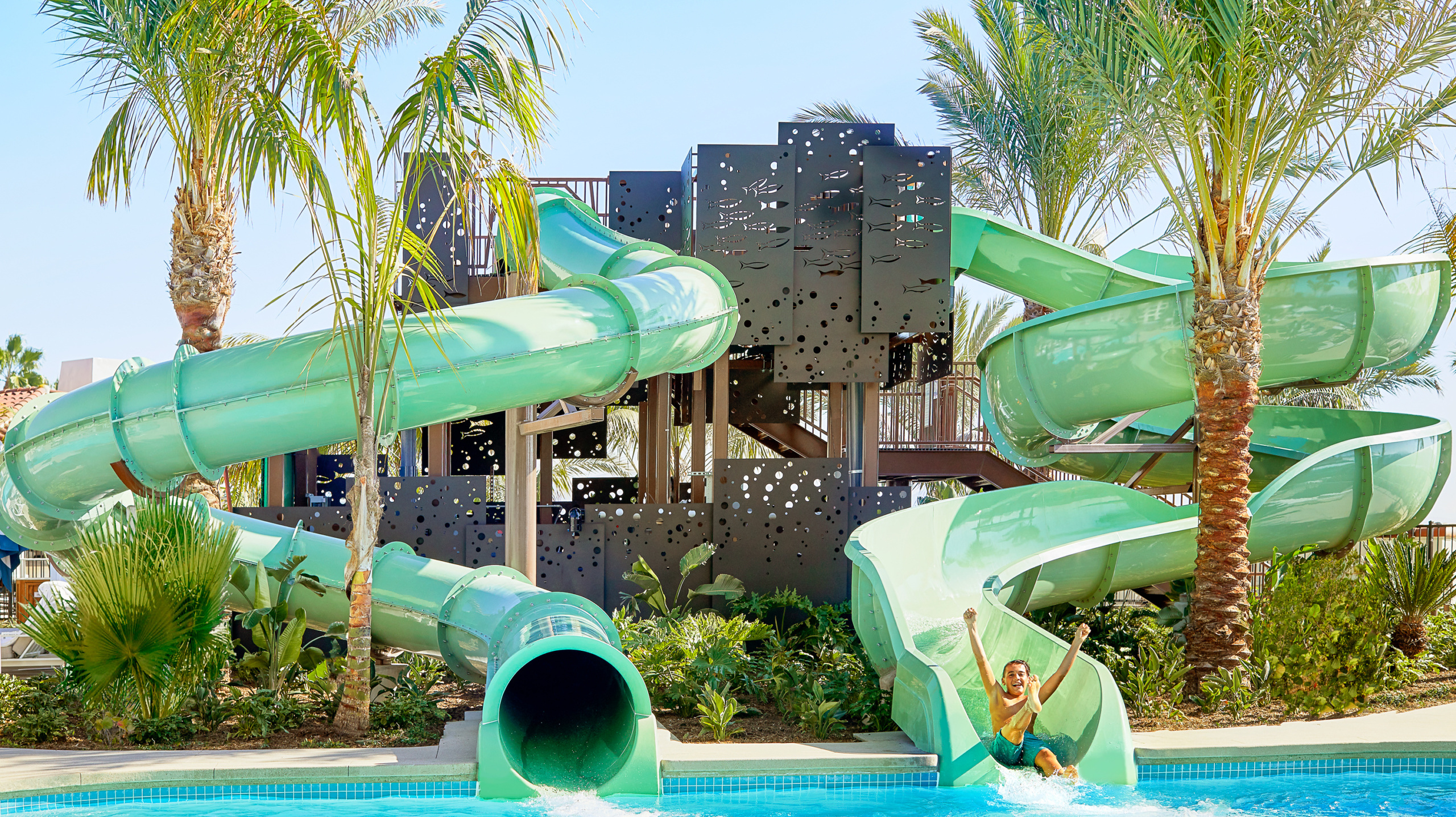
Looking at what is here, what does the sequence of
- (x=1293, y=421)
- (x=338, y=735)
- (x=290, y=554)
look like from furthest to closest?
(x=1293, y=421), (x=290, y=554), (x=338, y=735)

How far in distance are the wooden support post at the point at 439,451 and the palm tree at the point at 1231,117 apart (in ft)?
26.4

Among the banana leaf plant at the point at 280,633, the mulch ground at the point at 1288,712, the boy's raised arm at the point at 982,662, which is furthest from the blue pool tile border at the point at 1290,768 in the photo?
the banana leaf plant at the point at 280,633

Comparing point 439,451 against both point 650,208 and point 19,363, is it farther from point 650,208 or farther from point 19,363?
point 19,363

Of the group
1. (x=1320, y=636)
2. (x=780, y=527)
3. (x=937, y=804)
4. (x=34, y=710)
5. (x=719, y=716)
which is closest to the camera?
(x=937, y=804)

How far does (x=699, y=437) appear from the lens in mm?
12570

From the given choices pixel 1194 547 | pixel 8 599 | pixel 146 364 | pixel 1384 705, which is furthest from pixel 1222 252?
pixel 8 599

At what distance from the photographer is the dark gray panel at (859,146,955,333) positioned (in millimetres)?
11555

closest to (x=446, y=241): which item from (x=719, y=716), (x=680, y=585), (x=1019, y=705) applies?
(x=680, y=585)

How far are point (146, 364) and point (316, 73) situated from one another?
2.26 m

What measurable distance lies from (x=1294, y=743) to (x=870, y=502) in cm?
497

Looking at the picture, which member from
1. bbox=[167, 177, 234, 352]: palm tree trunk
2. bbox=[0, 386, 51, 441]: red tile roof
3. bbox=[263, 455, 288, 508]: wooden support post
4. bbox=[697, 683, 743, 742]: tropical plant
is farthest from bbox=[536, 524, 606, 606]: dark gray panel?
bbox=[0, 386, 51, 441]: red tile roof

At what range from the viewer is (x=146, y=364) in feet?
24.3

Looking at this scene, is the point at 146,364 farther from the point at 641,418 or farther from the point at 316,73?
the point at 641,418

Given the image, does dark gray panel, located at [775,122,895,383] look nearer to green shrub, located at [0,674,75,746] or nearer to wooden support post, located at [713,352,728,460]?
wooden support post, located at [713,352,728,460]
